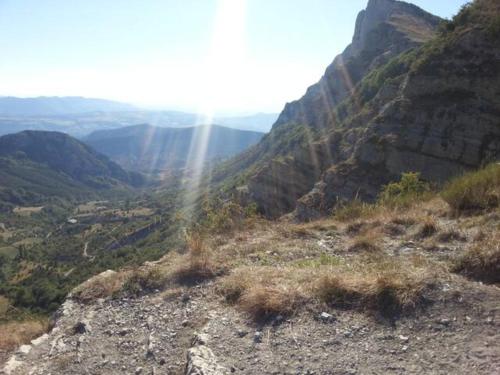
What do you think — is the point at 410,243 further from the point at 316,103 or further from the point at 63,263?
the point at 63,263

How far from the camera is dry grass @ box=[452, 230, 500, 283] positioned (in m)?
A: 5.90

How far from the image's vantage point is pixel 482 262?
6.07 meters

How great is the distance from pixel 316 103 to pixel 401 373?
12176 centimetres

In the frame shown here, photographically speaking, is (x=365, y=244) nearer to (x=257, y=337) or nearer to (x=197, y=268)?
(x=197, y=268)

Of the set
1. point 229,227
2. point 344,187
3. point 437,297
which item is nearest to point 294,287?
point 437,297

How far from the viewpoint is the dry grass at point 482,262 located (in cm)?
590

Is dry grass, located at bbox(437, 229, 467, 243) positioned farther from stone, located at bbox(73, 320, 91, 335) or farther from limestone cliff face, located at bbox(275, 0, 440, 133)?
limestone cliff face, located at bbox(275, 0, 440, 133)

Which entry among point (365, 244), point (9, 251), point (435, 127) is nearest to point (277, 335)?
point (365, 244)

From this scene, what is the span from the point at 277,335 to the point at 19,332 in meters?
6.03

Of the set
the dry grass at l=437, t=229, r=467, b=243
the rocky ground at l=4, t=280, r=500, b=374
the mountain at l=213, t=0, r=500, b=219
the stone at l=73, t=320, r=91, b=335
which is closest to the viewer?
the rocky ground at l=4, t=280, r=500, b=374

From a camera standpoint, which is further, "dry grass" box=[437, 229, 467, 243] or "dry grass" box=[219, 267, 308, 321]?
"dry grass" box=[437, 229, 467, 243]

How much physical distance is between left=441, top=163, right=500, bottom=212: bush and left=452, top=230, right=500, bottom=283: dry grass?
2.82 m

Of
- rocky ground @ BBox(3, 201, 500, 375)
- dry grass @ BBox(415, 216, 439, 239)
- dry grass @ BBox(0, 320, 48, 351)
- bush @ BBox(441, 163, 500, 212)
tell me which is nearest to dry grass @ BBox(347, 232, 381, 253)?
rocky ground @ BBox(3, 201, 500, 375)

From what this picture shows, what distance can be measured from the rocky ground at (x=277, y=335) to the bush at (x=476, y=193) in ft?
3.19
